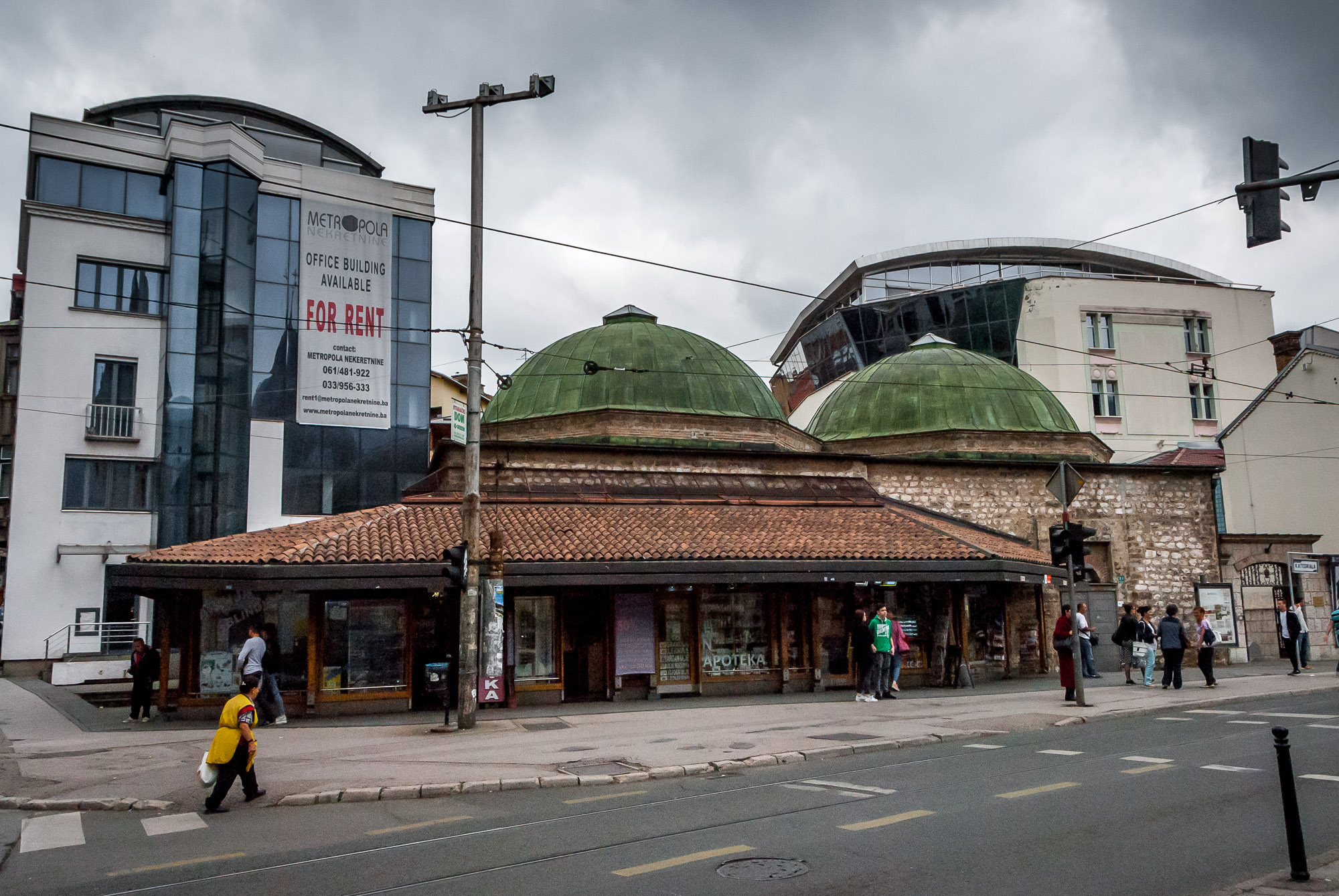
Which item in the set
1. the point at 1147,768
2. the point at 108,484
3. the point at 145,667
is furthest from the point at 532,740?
the point at 108,484

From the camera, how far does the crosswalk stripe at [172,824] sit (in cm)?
877

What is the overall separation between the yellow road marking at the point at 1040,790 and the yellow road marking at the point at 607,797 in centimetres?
344

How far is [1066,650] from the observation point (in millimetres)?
17562

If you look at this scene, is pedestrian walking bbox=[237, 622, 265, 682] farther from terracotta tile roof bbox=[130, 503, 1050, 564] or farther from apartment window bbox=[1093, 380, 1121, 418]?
apartment window bbox=[1093, 380, 1121, 418]

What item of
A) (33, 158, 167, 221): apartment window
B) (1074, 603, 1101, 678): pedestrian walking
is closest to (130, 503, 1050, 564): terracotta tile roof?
(1074, 603, 1101, 678): pedestrian walking

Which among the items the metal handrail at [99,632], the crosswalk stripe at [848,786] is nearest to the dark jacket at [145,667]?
the crosswalk stripe at [848,786]

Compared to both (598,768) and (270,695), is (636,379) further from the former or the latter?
(598,768)

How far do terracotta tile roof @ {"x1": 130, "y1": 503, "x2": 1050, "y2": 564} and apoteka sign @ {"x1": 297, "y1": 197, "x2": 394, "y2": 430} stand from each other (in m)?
13.2

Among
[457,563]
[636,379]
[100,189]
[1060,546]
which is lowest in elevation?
[457,563]

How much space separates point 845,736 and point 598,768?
3.70m

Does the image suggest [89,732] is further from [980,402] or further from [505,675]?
[980,402]

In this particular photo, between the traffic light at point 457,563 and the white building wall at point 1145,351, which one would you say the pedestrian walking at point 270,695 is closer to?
the traffic light at point 457,563

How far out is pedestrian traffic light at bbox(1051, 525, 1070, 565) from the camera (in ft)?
53.0

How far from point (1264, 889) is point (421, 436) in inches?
1257
